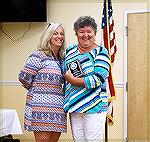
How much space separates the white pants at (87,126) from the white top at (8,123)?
1.46 metres

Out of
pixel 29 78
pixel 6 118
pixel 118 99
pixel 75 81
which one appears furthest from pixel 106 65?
pixel 118 99

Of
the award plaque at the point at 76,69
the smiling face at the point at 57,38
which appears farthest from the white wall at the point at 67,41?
the award plaque at the point at 76,69

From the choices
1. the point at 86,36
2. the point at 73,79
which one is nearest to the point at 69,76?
→ the point at 73,79

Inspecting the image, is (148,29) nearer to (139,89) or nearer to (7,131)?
(139,89)

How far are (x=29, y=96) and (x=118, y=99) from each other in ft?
8.25

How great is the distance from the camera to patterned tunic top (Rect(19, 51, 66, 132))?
2014 mm

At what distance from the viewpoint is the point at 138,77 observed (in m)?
4.39

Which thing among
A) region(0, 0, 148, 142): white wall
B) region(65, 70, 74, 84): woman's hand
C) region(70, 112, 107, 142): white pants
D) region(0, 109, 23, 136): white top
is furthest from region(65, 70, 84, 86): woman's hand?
region(0, 0, 148, 142): white wall

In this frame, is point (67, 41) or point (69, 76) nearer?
point (69, 76)

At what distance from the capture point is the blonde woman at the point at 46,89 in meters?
2.02

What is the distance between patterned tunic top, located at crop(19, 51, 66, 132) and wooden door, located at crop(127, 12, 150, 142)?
8.17 feet

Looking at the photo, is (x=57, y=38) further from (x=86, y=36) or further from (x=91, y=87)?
(x=91, y=87)

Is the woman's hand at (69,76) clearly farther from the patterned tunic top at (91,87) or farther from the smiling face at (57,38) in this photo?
the smiling face at (57,38)

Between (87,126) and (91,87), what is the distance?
0.23 meters
